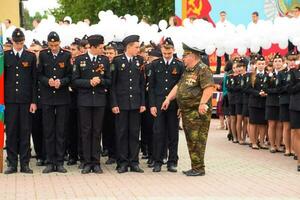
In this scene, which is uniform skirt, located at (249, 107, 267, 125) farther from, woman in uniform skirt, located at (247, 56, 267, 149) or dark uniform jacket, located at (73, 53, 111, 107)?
dark uniform jacket, located at (73, 53, 111, 107)

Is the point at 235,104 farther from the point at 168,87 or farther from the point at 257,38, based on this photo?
the point at 168,87

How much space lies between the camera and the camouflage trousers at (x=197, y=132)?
10.8 metres

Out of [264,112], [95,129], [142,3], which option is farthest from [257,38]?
[142,3]

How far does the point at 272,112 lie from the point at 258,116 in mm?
774

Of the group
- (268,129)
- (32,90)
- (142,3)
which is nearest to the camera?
(32,90)

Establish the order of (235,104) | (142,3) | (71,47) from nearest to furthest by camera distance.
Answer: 1. (71,47)
2. (235,104)
3. (142,3)

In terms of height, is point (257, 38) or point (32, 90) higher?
point (257, 38)

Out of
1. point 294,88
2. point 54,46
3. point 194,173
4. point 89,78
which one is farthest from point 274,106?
point 54,46

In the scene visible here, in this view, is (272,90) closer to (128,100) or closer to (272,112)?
(272,112)

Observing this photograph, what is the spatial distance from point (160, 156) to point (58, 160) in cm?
170

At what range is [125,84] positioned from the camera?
37.2 feet

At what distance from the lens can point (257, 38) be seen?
14.6m

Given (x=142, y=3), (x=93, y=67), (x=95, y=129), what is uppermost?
(x=142, y=3)

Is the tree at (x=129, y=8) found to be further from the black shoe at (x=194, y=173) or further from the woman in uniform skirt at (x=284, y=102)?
the black shoe at (x=194, y=173)
